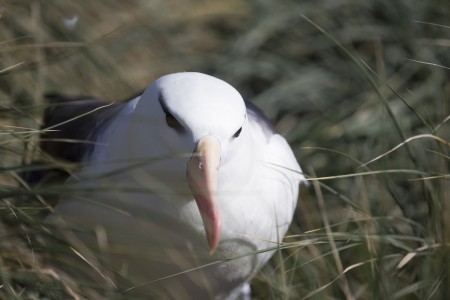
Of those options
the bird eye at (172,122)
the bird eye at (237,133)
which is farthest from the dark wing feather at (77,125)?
the bird eye at (237,133)

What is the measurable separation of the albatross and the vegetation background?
0.17 meters

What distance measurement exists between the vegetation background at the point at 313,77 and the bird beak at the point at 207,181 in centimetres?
36

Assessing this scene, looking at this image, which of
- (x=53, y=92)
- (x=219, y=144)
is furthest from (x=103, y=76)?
(x=219, y=144)

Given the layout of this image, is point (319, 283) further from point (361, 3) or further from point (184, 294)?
point (361, 3)

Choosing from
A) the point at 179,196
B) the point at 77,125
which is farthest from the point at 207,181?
the point at 77,125

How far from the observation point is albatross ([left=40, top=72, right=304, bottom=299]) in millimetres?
3197

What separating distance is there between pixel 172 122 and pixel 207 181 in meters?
0.27

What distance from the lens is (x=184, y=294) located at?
3.79m

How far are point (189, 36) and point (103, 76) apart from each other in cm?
94

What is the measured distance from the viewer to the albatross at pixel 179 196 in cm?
320

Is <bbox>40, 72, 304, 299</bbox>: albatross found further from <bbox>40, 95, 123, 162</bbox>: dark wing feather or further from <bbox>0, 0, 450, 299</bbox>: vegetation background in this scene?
<bbox>0, 0, 450, 299</bbox>: vegetation background

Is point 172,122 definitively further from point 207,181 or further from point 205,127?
point 207,181

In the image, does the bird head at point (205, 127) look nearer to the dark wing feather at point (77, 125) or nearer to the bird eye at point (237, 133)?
the bird eye at point (237, 133)

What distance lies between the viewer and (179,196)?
347cm
